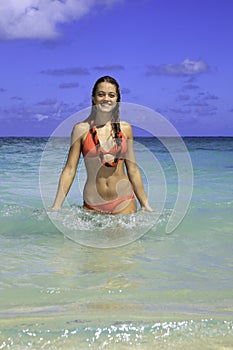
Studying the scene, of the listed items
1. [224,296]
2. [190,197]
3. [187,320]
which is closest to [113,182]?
[224,296]

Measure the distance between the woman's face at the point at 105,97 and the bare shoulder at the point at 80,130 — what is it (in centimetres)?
23

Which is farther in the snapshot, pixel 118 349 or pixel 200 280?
pixel 200 280

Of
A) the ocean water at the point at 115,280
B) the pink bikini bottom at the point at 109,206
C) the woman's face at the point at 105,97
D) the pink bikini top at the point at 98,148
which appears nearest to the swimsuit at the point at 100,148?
the pink bikini top at the point at 98,148

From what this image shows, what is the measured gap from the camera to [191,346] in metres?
2.37

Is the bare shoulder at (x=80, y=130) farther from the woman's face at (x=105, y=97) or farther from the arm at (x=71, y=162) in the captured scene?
the woman's face at (x=105, y=97)

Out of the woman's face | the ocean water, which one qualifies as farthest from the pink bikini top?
the ocean water

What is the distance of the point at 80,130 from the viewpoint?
17.1 ft

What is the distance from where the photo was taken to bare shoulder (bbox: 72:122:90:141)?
521 centimetres

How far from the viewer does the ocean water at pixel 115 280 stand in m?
2.45

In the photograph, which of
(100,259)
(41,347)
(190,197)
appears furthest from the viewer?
(190,197)

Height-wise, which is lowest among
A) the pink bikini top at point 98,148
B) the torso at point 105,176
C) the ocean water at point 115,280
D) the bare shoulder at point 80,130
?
the ocean water at point 115,280

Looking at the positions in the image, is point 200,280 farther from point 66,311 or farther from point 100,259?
point 66,311

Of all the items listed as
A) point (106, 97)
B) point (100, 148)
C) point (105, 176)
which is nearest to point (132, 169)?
point (105, 176)

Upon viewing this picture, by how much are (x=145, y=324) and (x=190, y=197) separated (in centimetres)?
642
